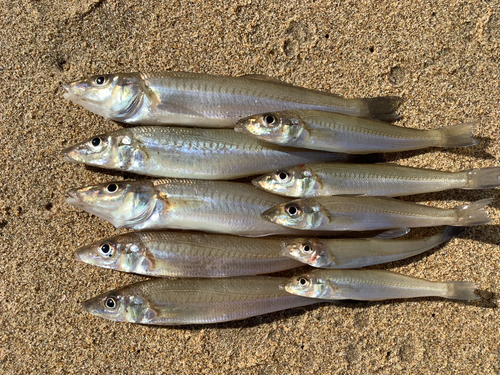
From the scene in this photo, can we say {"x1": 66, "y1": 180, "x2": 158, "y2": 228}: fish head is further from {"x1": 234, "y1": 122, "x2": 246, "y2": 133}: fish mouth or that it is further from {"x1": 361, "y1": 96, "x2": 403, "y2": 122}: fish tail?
{"x1": 361, "y1": 96, "x2": 403, "y2": 122}: fish tail

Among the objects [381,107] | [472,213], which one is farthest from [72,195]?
[472,213]

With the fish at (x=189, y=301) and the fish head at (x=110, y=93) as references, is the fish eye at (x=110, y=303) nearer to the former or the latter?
the fish at (x=189, y=301)

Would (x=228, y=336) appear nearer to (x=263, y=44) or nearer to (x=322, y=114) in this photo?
(x=322, y=114)

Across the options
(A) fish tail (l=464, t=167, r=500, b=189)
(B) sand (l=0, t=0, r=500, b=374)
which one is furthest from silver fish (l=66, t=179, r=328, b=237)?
(A) fish tail (l=464, t=167, r=500, b=189)

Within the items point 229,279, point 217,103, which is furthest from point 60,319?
point 217,103

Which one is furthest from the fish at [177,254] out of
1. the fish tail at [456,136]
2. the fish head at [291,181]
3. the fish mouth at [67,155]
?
the fish tail at [456,136]

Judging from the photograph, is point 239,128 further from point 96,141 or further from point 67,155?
point 67,155

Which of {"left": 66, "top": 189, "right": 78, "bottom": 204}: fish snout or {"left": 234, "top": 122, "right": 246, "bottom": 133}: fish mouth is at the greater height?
{"left": 234, "top": 122, "right": 246, "bottom": 133}: fish mouth
